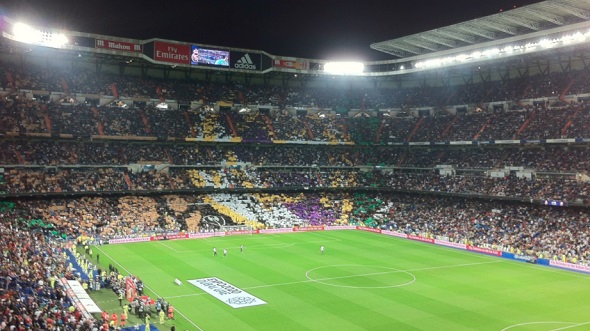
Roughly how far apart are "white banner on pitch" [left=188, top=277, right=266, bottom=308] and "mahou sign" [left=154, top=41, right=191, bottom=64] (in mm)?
42917

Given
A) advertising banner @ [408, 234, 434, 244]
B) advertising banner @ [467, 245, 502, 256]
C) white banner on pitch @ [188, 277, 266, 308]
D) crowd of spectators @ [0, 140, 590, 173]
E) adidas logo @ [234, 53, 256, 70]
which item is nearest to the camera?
white banner on pitch @ [188, 277, 266, 308]

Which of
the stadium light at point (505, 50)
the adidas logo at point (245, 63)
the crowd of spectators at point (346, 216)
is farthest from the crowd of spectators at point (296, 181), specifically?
the adidas logo at point (245, 63)

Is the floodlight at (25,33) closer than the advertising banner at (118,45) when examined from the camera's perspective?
Yes

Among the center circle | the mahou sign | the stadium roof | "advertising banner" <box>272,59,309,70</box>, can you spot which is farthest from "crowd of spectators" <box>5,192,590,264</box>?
"advertising banner" <box>272,59,309,70</box>

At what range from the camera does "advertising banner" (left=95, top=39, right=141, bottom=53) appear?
66500mm

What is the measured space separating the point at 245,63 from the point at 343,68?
58.1ft

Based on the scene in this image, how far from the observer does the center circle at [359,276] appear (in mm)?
37594

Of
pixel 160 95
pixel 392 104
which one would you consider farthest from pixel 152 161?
pixel 392 104

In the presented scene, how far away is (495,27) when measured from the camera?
61.2m

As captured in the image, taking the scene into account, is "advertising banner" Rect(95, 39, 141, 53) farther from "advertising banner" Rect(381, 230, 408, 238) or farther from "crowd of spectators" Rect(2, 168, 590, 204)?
"advertising banner" Rect(381, 230, 408, 238)

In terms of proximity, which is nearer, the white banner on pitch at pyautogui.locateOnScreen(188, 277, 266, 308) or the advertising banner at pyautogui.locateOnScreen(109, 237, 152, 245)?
the white banner on pitch at pyautogui.locateOnScreen(188, 277, 266, 308)

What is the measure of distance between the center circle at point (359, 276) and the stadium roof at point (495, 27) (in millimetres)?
32417

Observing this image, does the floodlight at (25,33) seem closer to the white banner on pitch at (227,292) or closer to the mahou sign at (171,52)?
the mahou sign at (171,52)

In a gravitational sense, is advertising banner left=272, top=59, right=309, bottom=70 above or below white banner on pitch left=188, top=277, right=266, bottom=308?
above
